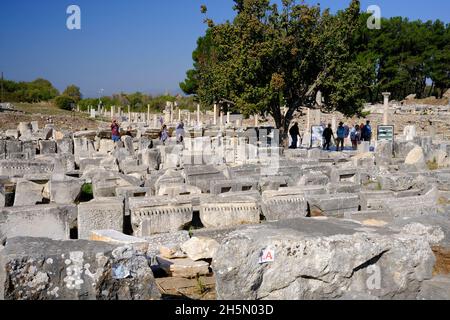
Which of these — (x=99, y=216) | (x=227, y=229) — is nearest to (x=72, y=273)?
(x=99, y=216)

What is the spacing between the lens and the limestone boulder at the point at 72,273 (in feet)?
11.6

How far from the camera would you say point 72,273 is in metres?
3.67

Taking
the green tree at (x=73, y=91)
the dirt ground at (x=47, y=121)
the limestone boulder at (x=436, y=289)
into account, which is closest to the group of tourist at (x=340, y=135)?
the limestone boulder at (x=436, y=289)

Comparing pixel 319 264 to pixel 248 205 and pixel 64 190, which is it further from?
pixel 64 190

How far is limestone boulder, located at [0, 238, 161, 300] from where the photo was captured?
3.52 meters

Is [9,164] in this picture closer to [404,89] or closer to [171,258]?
[171,258]

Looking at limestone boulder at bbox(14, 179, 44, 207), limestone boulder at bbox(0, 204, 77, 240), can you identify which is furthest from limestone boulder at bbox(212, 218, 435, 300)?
limestone boulder at bbox(14, 179, 44, 207)

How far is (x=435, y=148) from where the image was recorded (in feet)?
58.5

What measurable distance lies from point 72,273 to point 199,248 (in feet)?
9.27

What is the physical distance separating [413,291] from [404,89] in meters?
58.0

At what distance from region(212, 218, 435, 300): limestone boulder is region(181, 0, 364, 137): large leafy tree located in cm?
1354

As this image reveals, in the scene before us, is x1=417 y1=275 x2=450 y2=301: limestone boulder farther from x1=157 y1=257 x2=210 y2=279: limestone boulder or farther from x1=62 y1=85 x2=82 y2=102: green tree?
x1=62 y1=85 x2=82 y2=102: green tree
